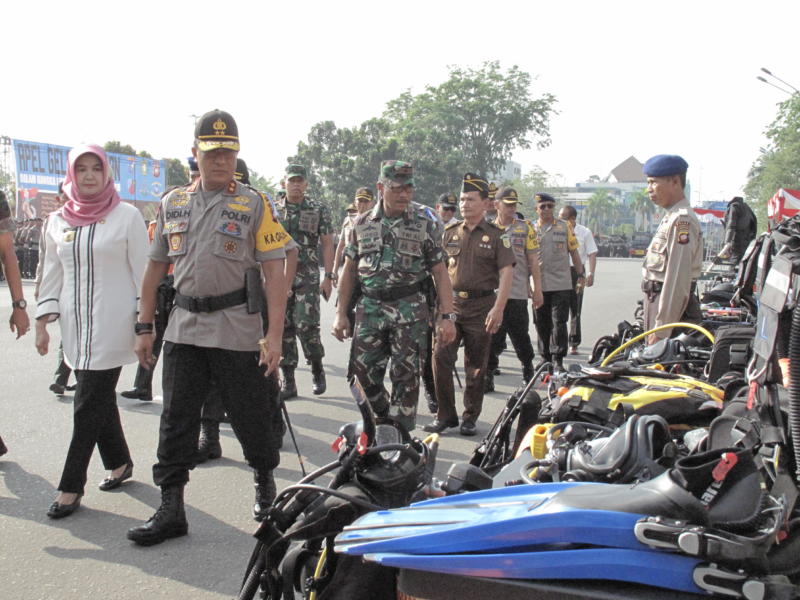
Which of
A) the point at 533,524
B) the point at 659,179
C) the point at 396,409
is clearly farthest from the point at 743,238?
the point at 533,524

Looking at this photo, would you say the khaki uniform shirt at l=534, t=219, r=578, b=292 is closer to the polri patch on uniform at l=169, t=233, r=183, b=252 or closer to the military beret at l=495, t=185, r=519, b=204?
the military beret at l=495, t=185, r=519, b=204

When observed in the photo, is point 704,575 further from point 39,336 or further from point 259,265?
point 39,336

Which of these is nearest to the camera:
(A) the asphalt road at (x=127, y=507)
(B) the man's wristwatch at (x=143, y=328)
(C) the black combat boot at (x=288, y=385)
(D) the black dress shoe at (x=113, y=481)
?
(A) the asphalt road at (x=127, y=507)

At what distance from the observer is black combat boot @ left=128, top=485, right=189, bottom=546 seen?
153 inches

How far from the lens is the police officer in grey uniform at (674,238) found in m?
5.39

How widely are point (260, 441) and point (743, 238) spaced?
8.22 m

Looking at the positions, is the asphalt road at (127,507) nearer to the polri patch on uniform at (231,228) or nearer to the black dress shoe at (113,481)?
the black dress shoe at (113,481)

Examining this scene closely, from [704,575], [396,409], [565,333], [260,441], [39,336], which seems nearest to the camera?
[704,575]

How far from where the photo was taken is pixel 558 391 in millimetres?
3555

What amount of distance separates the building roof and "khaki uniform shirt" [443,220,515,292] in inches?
7325

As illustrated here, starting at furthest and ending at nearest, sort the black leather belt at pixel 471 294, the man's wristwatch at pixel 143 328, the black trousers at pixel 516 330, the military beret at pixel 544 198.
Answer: the military beret at pixel 544 198 < the black trousers at pixel 516 330 < the black leather belt at pixel 471 294 < the man's wristwatch at pixel 143 328

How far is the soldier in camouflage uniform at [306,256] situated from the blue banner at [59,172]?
27.5 m

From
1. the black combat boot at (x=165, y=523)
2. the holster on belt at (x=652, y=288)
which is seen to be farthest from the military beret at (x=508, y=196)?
the black combat boot at (x=165, y=523)

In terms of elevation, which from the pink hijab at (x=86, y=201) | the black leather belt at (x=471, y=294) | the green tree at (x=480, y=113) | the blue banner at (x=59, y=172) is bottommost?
the black leather belt at (x=471, y=294)
